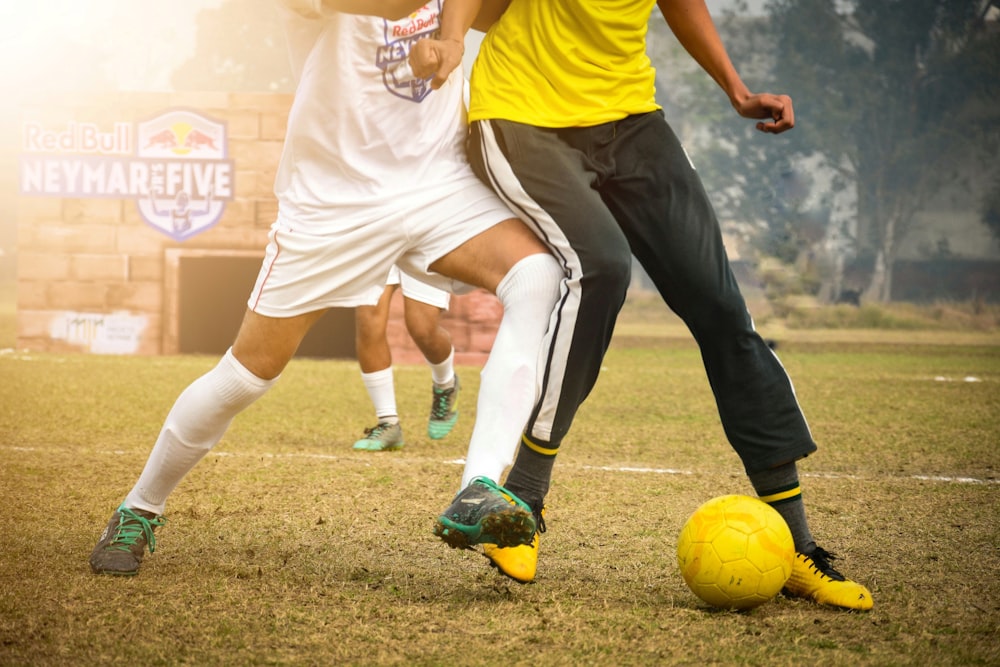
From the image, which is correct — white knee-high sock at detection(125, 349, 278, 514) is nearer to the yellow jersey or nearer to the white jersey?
the white jersey

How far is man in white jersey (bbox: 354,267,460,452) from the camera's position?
19.0ft

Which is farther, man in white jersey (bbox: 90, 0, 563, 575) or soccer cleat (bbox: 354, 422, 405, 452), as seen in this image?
soccer cleat (bbox: 354, 422, 405, 452)

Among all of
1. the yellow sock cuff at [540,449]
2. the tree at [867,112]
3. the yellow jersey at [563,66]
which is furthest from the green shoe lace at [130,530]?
the tree at [867,112]

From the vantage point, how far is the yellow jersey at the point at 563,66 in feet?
9.84

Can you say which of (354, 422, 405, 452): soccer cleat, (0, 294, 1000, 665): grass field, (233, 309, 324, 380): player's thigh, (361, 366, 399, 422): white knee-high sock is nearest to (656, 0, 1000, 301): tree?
(0, 294, 1000, 665): grass field

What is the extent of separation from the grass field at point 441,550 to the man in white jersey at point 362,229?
0.44 metres

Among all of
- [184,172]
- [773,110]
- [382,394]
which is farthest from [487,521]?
[184,172]

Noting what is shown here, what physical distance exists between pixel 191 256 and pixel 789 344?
9.19 metres

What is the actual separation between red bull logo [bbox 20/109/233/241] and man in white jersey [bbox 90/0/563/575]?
1094cm

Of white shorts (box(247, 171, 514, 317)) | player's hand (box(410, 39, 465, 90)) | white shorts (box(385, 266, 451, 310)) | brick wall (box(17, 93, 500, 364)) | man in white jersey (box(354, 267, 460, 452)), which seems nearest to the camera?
player's hand (box(410, 39, 465, 90))

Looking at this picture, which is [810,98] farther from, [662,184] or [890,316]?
[662,184]

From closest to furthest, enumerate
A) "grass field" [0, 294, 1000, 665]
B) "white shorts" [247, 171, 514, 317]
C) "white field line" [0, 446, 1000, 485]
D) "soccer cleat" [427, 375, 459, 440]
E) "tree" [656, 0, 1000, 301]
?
"grass field" [0, 294, 1000, 665], "white shorts" [247, 171, 514, 317], "white field line" [0, 446, 1000, 485], "soccer cleat" [427, 375, 459, 440], "tree" [656, 0, 1000, 301]

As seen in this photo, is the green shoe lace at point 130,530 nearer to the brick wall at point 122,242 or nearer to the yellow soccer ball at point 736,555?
the yellow soccer ball at point 736,555

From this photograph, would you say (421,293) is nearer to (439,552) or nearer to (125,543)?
(439,552)
